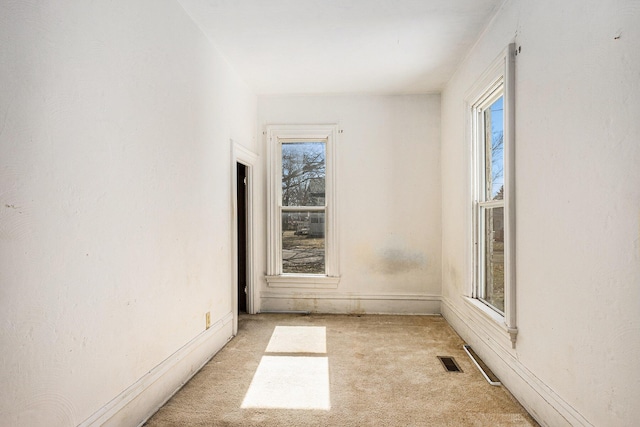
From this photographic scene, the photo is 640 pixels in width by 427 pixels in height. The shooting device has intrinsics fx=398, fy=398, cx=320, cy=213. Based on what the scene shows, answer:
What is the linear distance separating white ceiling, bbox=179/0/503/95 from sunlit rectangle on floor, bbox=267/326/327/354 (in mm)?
2760

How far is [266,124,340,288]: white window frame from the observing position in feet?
16.5

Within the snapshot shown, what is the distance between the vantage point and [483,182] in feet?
12.0

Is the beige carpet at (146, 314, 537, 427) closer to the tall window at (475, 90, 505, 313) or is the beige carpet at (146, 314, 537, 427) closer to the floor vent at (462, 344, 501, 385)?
the floor vent at (462, 344, 501, 385)

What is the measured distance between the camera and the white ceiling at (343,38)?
2.91 metres

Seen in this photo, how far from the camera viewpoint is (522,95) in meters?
2.56

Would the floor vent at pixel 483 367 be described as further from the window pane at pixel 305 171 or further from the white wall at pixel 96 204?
the window pane at pixel 305 171

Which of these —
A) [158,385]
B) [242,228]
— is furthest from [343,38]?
[158,385]

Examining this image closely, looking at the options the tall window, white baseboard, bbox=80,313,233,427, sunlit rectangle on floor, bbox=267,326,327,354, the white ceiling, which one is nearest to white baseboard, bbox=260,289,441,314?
sunlit rectangle on floor, bbox=267,326,327,354

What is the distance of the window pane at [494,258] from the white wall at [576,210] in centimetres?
54

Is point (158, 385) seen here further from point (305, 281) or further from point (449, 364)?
point (305, 281)

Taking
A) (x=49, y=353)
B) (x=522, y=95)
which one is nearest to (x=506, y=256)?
(x=522, y=95)

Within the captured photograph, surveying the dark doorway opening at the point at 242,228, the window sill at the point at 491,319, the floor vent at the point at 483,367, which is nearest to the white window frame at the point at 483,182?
the window sill at the point at 491,319

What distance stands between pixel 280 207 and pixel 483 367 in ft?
9.79

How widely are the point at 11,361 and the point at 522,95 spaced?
2968 millimetres
